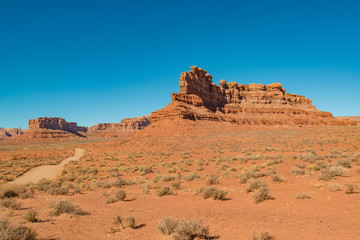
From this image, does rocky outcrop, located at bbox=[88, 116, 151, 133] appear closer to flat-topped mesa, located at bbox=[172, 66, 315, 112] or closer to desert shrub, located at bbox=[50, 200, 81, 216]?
flat-topped mesa, located at bbox=[172, 66, 315, 112]

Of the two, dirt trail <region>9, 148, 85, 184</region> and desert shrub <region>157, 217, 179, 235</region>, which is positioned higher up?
desert shrub <region>157, 217, 179, 235</region>

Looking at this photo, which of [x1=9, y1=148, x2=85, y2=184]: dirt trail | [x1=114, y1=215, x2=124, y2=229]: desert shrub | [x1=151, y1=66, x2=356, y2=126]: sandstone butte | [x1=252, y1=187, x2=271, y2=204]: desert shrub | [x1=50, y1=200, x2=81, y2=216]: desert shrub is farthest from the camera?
[x1=151, y1=66, x2=356, y2=126]: sandstone butte

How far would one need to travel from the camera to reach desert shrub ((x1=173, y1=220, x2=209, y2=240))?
478 centimetres

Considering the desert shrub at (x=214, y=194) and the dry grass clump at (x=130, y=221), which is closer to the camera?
the dry grass clump at (x=130, y=221)

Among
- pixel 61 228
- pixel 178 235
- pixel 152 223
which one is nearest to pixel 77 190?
pixel 61 228

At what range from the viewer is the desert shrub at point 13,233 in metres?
4.22

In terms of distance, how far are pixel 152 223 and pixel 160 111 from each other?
58.6 m

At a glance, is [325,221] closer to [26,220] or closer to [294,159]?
[26,220]

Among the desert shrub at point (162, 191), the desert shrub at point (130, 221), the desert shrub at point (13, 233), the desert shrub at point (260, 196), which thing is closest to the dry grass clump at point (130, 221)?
the desert shrub at point (130, 221)

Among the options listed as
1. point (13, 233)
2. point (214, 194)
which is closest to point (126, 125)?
point (214, 194)

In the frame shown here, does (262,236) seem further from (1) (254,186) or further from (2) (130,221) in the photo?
Answer: (1) (254,186)

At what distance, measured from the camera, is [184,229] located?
4.89 metres

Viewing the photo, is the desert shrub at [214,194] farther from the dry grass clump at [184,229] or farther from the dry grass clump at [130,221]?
the dry grass clump at [130,221]

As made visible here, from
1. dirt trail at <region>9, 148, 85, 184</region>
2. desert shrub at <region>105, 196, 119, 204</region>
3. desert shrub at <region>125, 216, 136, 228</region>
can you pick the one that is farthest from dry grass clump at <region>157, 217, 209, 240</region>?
dirt trail at <region>9, 148, 85, 184</region>
